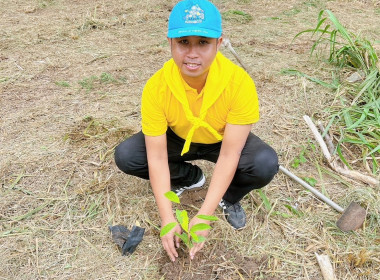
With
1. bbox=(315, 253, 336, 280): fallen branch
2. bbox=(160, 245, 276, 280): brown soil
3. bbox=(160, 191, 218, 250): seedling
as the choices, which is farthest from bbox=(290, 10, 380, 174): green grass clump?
bbox=(160, 191, 218, 250): seedling

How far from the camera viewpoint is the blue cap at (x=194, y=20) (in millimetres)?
1284

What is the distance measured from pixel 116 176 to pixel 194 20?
116cm

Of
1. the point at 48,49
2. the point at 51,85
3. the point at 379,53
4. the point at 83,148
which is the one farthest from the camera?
the point at 48,49

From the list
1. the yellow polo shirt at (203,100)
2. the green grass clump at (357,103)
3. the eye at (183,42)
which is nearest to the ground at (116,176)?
the green grass clump at (357,103)

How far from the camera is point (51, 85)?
3.13 m

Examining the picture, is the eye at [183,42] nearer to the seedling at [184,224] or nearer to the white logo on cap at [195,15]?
the white logo on cap at [195,15]

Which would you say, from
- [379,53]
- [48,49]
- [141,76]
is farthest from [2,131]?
[379,53]

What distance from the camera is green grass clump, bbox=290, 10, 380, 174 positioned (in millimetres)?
2361

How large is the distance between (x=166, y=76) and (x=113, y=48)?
253 centimetres

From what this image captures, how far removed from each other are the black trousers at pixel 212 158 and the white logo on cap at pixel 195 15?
63 cm

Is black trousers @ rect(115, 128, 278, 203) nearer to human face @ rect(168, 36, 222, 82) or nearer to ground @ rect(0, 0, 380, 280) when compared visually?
ground @ rect(0, 0, 380, 280)

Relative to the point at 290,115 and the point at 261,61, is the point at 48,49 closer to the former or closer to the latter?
the point at 261,61

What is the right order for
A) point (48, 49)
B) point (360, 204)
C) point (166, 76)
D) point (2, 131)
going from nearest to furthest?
point (166, 76), point (360, 204), point (2, 131), point (48, 49)

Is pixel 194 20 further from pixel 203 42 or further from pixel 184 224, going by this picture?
pixel 184 224
